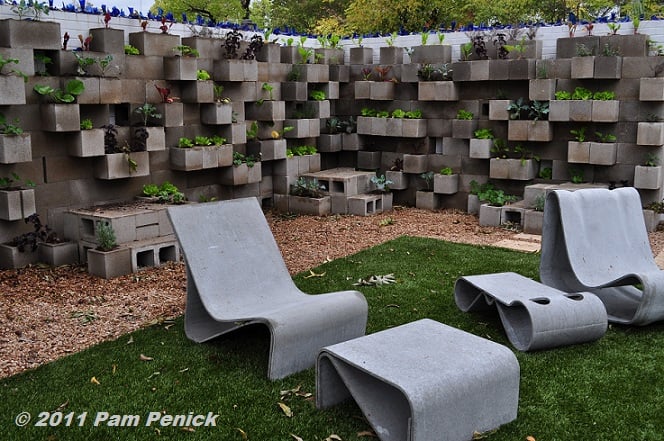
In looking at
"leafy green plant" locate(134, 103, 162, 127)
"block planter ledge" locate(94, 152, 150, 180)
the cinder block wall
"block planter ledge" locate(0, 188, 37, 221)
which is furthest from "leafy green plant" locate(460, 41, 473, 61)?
"block planter ledge" locate(0, 188, 37, 221)

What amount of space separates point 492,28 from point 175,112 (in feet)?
14.5

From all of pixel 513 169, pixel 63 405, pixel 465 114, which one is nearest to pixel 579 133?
pixel 513 169

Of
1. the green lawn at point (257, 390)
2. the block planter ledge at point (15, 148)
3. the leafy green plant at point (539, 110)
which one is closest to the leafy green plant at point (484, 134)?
the leafy green plant at point (539, 110)

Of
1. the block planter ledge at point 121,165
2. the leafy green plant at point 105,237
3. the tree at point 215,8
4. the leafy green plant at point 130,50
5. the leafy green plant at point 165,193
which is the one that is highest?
the tree at point 215,8

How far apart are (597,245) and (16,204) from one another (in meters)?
5.05

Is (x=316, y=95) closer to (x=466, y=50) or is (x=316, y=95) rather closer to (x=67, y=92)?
(x=466, y=50)

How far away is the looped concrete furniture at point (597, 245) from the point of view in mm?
5383

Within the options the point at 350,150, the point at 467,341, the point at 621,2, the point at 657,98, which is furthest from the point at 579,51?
the point at 621,2

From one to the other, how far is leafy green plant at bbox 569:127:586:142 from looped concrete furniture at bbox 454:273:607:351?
4.20 meters

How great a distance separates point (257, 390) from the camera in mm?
4047

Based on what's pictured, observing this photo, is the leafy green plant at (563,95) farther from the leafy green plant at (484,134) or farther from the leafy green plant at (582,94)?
the leafy green plant at (484,134)

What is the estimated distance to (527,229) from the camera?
8.48 m

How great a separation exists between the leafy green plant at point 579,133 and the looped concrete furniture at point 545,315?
420 cm

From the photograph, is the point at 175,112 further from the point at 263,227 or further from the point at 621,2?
the point at 621,2
